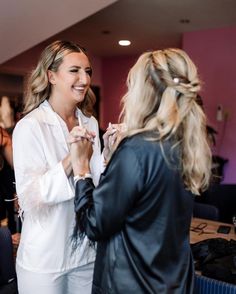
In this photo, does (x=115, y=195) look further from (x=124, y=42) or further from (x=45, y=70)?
(x=124, y=42)

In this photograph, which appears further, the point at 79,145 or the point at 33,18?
the point at 33,18

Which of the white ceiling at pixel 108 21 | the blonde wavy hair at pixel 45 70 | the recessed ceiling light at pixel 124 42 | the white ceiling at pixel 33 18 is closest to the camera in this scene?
the blonde wavy hair at pixel 45 70

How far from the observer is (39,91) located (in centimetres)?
136

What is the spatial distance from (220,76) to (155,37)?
1.18m

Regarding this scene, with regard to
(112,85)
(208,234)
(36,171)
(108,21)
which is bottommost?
(208,234)

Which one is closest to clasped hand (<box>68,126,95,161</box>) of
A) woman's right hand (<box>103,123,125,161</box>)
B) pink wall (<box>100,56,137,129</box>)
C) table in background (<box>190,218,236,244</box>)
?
woman's right hand (<box>103,123,125,161</box>)

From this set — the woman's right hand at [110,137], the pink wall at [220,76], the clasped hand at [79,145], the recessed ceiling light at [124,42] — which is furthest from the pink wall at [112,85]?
the clasped hand at [79,145]

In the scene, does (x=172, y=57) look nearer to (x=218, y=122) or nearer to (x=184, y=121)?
(x=184, y=121)

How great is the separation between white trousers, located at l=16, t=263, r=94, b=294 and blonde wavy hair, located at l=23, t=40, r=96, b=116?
587 millimetres

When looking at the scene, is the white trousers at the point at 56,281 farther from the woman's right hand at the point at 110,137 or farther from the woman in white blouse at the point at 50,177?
the woman's right hand at the point at 110,137

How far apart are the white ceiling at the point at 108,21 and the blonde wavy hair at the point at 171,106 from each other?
2032mm

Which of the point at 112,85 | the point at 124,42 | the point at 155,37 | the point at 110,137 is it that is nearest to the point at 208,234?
the point at 110,137

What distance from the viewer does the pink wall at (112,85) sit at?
7188 millimetres

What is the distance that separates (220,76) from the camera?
505cm
